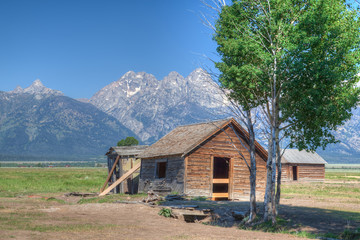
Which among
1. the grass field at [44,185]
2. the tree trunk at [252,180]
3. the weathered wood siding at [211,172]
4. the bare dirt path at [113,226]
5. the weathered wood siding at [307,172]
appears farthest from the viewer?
the weathered wood siding at [307,172]

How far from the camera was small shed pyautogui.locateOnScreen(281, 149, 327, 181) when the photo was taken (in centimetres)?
7869

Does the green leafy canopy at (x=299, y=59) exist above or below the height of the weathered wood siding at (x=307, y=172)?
above

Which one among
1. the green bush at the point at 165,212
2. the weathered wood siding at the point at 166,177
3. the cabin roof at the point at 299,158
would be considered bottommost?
the green bush at the point at 165,212

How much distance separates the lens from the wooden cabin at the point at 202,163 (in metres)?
32.4

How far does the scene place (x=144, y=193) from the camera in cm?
3634

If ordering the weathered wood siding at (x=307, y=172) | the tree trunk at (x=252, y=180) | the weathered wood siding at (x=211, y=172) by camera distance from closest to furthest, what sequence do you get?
the tree trunk at (x=252, y=180), the weathered wood siding at (x=211, y=172), the weathered wood siding at (x=307, y=172)

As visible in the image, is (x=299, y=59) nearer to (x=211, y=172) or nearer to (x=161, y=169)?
(x=211, y=172)

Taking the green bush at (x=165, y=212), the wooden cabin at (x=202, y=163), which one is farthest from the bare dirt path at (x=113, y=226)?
the wooden cabin at (x=202, y=163)

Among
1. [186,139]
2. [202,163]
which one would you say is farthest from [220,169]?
[202,163]

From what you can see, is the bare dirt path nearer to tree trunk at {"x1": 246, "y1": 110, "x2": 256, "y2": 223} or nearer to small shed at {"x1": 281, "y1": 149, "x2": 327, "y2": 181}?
tree trunk at {"x1": 246, "y1": 110, "x2": 256, "y2": 223}

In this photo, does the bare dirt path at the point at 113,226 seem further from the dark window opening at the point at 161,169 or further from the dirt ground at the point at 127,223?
the dark window opening at the point at 161,169

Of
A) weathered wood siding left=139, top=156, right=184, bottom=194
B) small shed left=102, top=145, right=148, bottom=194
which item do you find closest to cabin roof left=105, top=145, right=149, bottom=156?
small shed left=102, top=145, right=148, bottom=194

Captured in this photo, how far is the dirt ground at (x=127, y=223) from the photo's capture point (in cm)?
1555

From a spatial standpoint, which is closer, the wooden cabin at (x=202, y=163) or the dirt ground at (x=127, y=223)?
the dirt ground at (x=127, y=223)
